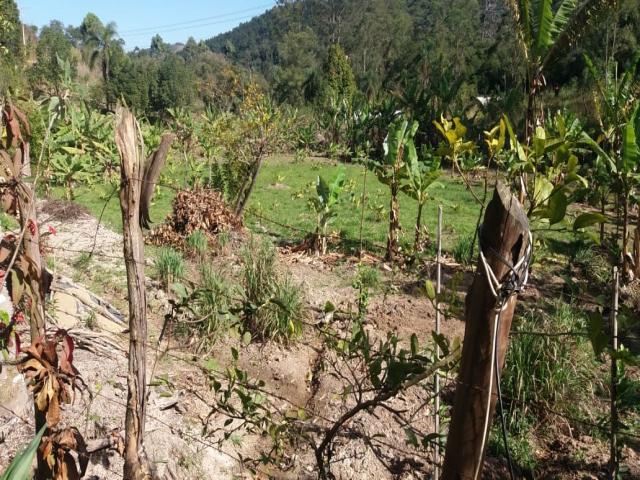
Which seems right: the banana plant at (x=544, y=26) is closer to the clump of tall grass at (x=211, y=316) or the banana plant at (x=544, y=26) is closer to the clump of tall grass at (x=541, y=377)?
the clump of tall grass at (x=541, y=377)

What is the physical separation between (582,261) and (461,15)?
45457 mm

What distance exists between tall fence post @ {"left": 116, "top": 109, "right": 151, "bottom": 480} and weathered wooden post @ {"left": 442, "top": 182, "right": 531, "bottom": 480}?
3.75 feet

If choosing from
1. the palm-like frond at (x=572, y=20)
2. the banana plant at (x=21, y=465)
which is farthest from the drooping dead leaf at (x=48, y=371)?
the palm-like frond at (x=572, y=20)

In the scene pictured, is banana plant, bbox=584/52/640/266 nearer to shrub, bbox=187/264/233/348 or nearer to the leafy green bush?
the leafy green bush

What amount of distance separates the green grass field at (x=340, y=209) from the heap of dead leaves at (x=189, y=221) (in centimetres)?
49

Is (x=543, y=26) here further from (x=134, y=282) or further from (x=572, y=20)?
(x=134, y=282)

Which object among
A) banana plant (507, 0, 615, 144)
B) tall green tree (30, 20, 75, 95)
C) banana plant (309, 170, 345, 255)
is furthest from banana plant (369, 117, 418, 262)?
tall green tree (30, 20, 75, 95)

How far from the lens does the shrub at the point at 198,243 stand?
261 inches

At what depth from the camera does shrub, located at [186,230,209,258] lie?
6.62 m

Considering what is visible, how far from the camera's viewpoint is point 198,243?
667 centimetres

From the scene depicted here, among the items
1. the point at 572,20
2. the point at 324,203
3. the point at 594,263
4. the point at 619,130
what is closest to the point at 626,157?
the point at 619,130

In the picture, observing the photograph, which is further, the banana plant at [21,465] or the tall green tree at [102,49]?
the tall green tree at [102,49]

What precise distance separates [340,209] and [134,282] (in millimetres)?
8834

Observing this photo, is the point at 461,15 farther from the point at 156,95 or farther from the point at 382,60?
the point at 156,95
